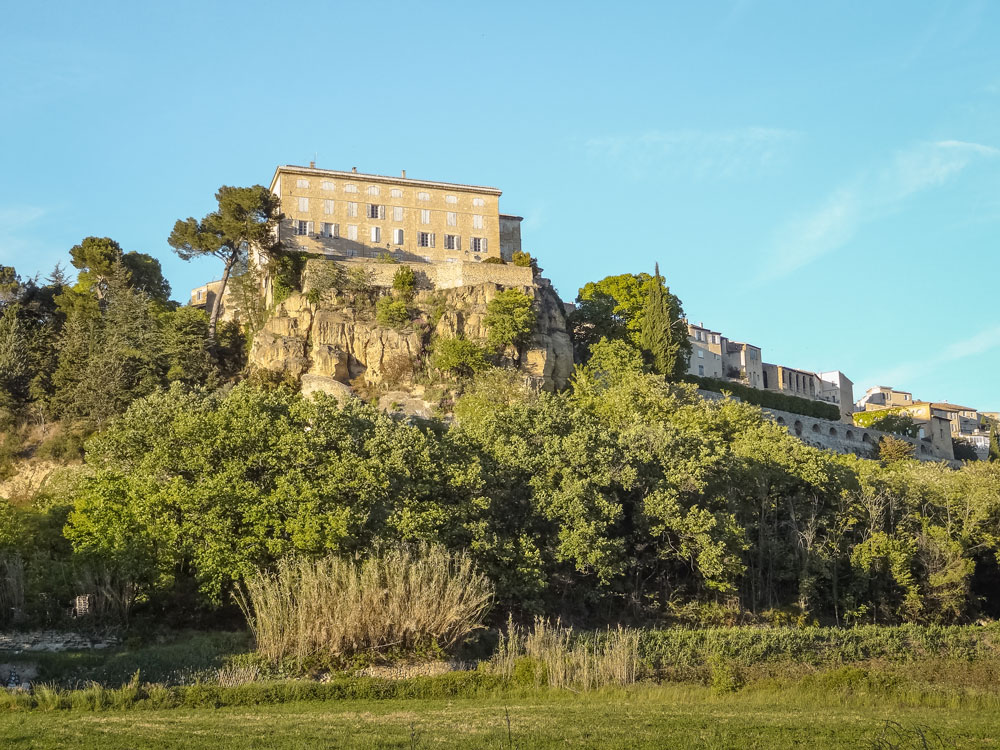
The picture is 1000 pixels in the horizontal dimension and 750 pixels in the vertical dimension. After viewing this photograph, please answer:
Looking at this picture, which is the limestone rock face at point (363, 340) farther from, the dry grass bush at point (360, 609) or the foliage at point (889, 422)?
the foliage at point (889, 422)

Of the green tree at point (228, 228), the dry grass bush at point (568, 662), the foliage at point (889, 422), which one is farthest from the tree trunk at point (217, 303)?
the foliage at point (889, 422)

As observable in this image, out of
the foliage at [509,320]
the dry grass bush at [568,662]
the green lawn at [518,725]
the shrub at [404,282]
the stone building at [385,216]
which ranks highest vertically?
the stone building at [385,216]

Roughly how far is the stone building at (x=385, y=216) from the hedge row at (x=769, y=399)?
17800 millimetres

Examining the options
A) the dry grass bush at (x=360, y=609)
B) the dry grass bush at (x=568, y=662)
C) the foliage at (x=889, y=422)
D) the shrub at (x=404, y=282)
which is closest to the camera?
the dry grass bush at (x=568, y=662)

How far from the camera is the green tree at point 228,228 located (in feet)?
209

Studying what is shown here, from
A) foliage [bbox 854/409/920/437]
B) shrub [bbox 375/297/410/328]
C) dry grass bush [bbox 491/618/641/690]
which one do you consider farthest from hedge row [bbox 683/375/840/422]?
dry grass bush [bbox 491/618/641/690]

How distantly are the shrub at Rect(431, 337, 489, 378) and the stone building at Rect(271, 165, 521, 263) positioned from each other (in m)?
10.6

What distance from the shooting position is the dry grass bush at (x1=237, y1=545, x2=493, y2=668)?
2942 cm

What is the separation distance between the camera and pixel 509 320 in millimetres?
63156

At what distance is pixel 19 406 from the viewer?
192 ft

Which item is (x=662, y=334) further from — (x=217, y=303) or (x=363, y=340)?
(x=217, y=303)

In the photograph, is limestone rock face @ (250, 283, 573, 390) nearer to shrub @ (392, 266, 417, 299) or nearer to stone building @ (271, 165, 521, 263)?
shrub @ (392, 266, 417, 299)

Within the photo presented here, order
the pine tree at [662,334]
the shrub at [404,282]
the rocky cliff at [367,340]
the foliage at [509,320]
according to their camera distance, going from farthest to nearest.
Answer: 1. the pine tree at [662,334]
2. the shrub at [404,282]
3. the foliage at [509,320]
4. the rocky cliff at [367,340]

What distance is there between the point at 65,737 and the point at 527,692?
1159cm
